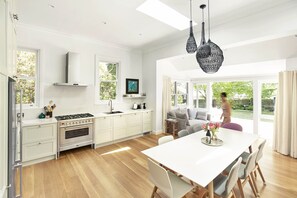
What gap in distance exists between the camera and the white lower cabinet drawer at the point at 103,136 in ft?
12.4

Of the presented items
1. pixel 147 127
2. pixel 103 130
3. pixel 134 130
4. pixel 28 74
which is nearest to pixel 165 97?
pixel 147 127

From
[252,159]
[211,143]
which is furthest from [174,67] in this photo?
[252,159]

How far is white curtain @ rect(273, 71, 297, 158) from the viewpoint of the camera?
318 centimetres

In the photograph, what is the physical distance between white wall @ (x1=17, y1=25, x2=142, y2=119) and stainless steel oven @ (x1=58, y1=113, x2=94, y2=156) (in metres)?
0.64

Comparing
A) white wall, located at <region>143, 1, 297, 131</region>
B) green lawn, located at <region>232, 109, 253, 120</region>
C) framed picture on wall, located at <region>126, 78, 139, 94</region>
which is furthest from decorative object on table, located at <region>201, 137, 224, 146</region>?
green lawn, located at <region>232, 109, 253, 120</region>

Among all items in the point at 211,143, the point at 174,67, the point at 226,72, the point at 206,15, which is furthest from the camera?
the point at 174,67

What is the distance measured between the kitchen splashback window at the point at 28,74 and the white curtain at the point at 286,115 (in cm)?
600

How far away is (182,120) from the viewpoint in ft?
15.8

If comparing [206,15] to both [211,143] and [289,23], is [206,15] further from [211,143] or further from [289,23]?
[211,143]

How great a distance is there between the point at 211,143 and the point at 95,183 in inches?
79.2

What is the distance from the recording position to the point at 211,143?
2143 millimetres

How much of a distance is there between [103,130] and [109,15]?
111 inches

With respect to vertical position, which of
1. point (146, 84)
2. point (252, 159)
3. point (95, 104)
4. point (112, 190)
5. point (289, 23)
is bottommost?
point (112, 190)

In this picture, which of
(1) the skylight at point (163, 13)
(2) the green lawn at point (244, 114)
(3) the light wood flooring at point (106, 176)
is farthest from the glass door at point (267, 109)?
(1) the skylight at point (163, 13)
